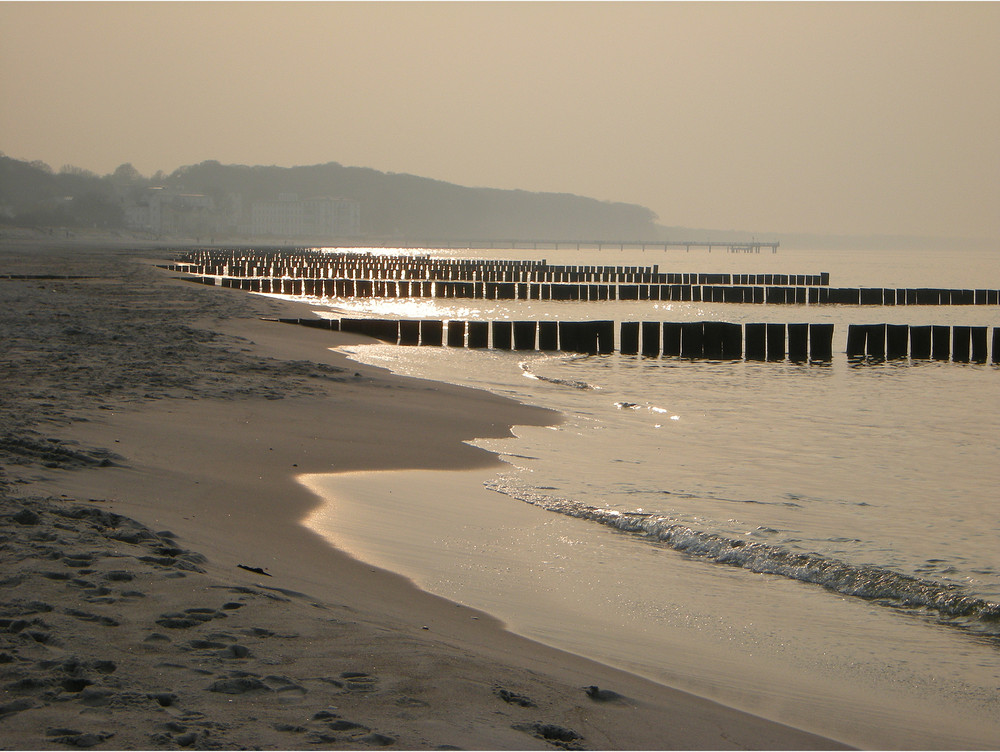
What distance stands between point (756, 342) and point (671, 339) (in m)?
2.03

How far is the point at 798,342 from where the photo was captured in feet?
78.0

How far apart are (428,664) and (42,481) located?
12.2 feet

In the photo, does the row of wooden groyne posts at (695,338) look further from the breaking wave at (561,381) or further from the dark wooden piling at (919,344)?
the breaking wave at (561,381)

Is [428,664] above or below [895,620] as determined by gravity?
above

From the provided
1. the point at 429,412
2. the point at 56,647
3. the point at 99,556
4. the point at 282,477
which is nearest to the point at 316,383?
the point at 429,412

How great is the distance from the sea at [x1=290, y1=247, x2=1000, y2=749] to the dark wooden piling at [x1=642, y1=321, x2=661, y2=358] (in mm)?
9822

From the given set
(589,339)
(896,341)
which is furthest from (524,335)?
(896,341)

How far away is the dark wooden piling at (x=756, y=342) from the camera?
75.7 feet

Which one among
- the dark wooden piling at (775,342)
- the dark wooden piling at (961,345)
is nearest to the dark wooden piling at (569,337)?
the dark wooden piling at (775,342)

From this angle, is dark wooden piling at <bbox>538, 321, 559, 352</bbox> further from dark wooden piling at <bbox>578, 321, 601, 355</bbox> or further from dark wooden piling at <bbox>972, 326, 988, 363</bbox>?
dark wooden piling at <bbox>972, 326, 988, 363</bbox>

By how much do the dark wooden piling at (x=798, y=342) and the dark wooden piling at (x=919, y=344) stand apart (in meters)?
2.57

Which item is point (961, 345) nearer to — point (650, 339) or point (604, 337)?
point (650, 339)

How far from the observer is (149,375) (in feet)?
40.2

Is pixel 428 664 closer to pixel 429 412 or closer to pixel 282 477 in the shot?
pixel 282 477
